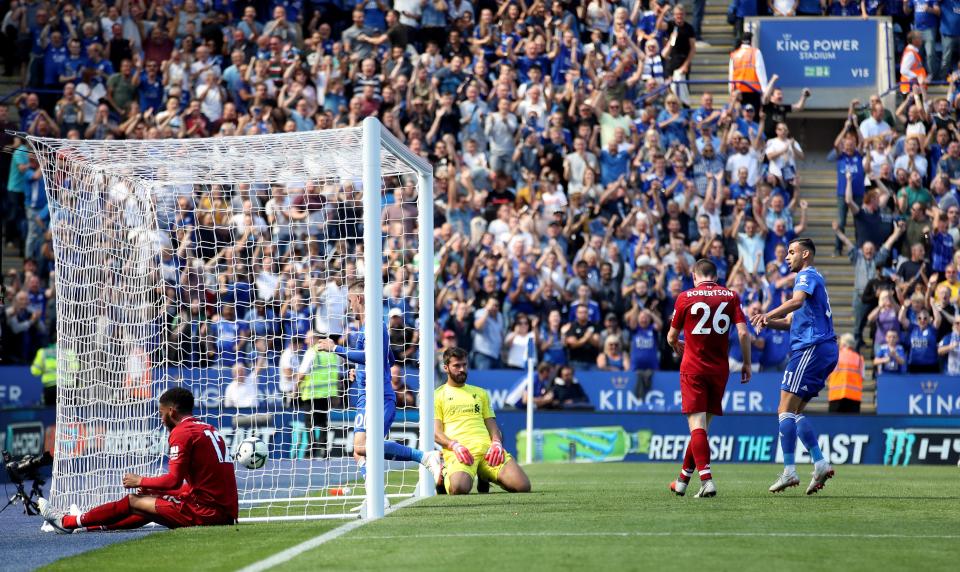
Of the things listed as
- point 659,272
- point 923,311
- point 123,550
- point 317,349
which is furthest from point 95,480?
point 923,311

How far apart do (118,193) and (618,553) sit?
7.55 meters

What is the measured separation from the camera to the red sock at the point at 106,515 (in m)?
11.2

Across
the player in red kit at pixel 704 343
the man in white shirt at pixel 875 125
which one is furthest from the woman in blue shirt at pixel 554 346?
the player in red kit at pixel 704 343

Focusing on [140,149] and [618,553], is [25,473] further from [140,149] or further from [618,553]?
[618,553]

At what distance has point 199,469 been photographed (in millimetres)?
11117

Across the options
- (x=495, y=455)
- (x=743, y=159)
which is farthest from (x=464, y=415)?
(x=743, y=159)

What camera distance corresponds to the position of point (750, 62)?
27.5 m

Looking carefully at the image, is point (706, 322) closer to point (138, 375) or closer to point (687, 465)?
point (687, 465)

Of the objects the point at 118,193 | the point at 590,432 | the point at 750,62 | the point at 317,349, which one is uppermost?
the point at 750,62

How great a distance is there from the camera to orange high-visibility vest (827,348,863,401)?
22156 mm

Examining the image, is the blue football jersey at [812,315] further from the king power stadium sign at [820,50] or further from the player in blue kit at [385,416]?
the king power stadium sign at [820,50]

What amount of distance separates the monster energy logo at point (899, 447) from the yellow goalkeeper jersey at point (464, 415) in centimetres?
950

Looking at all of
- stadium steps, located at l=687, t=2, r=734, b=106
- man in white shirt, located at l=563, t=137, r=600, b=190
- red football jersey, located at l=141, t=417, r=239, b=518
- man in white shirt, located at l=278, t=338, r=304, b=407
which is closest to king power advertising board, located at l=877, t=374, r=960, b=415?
man in white shirt, located at l=563, t=137, r=600, b=190

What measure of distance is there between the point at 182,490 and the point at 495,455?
11.3ft
